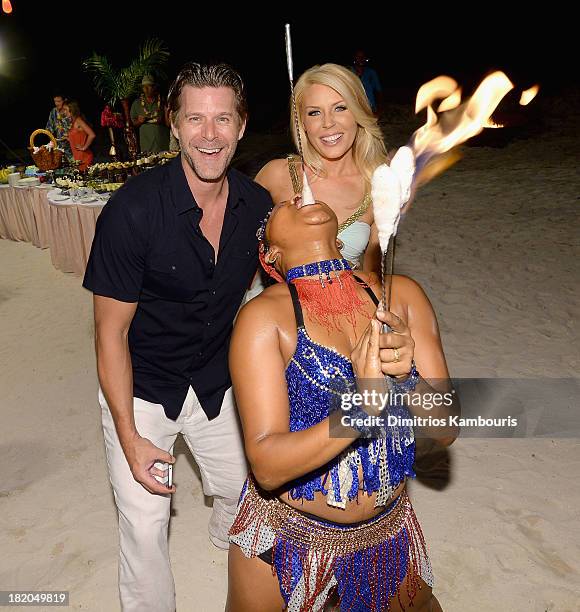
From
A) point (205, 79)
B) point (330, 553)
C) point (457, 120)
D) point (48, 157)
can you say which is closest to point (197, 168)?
point (205, 79)

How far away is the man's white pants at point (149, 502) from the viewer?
2631 mm

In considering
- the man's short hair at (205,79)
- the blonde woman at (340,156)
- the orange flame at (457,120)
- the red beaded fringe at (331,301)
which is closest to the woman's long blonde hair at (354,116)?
the blonde woman at (340,156)

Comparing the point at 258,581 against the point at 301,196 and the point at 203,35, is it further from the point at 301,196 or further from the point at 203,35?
the point at 203,35

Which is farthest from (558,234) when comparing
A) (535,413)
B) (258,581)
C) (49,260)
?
(258,581)

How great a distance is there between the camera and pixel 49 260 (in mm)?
9172

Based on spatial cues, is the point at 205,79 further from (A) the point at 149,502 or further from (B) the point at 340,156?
(A) the point at 149,502

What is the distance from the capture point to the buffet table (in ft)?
26.2

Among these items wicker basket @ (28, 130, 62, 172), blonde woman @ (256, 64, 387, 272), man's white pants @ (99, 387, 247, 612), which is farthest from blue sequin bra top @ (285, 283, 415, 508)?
wicker basket @ (28, 130, 62, 172)

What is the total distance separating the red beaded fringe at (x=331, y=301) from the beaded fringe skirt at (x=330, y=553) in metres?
0.68

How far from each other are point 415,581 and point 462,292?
541cm

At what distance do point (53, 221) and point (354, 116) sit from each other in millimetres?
6183

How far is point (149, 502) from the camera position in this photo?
8.65ft

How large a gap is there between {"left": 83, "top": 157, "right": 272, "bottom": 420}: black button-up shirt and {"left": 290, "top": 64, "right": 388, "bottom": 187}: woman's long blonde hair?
2.59ft

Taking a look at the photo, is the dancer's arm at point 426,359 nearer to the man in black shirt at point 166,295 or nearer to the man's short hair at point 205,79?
the man in black shirt at point 166,295
